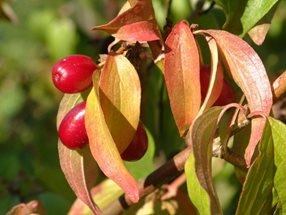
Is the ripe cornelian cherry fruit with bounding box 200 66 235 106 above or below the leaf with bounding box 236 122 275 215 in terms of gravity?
above

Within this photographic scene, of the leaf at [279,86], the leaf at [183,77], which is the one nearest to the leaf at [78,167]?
the leaf at [183,77]

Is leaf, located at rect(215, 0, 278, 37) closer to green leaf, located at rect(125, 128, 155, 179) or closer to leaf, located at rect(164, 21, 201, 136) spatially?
leaf, located at rect(164, 21, 201, 136)

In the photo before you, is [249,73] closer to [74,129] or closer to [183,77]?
[183,77]

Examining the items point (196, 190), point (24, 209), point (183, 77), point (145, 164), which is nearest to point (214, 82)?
point (183, 77)

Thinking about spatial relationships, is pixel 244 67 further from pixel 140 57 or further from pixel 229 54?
pixel 140 57

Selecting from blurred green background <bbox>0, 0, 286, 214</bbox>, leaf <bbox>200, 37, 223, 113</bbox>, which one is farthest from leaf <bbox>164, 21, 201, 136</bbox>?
blurred green background <bbox>0, 0, 286, 214</bbox>
